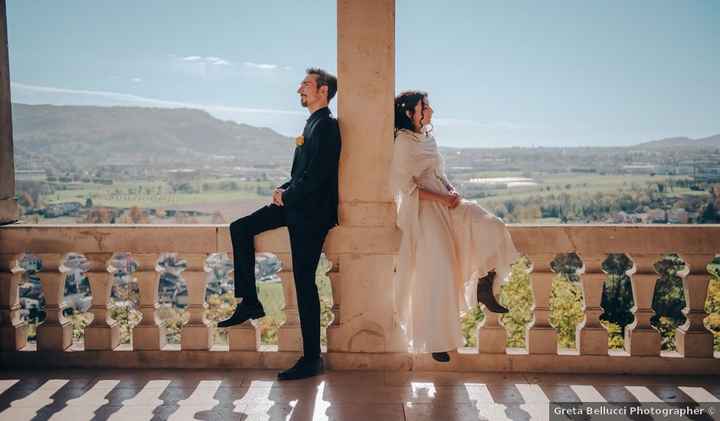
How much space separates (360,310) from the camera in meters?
4.51

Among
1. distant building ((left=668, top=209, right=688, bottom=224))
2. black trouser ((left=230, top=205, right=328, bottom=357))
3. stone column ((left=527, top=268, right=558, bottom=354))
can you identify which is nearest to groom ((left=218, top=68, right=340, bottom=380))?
black trouser ((left=230, top=205, right=328, bottom=357))

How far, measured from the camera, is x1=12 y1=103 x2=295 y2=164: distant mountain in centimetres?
2530

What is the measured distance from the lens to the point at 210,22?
185ft

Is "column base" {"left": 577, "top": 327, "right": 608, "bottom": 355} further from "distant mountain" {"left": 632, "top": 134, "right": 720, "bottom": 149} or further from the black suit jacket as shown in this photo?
"distant mountain" {"left": 632, "top": 134, "right": 720, "bottom": 149}

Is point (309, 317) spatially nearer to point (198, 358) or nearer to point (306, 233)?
point (306, 233)

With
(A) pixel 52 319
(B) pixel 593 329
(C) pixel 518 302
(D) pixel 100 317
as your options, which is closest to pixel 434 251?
(B) pixel 593 329

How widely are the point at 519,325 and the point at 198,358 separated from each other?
21196 mm

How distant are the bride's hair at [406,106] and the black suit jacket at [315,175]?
1.63 feet

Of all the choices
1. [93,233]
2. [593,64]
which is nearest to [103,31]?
[593,64]

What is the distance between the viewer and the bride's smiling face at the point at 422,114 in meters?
4.38

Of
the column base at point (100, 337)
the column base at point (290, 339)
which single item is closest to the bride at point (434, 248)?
the column base at point (290, 339)

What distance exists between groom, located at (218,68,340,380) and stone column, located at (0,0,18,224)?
193 cm

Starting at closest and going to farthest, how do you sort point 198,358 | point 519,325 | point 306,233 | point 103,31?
point 306,233 → point 198,358 → point 519,325 → point 103,31

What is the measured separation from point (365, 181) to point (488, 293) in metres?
1.19
